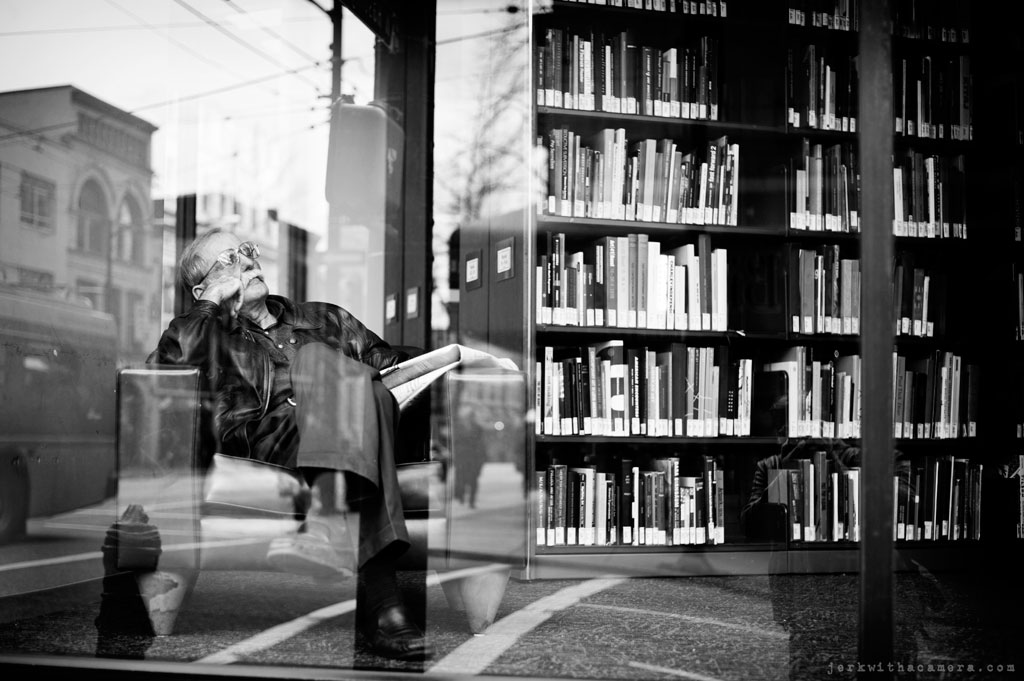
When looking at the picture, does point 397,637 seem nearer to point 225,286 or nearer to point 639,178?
point 225,286

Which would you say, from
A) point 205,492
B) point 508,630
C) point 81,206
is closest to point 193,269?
point 205,492

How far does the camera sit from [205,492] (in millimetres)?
2141

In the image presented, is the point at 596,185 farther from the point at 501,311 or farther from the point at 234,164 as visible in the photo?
the point at 234,164

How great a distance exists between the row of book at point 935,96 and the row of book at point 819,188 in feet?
0.78

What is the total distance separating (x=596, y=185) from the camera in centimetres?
322

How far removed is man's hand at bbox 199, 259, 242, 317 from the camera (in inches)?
104

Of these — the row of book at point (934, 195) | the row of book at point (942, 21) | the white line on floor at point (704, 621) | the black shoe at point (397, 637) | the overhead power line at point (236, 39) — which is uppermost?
the overhead power line at point (236, 39)

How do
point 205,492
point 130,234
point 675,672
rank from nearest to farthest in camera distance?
point 675,672 → point 205,492 → point 130,234

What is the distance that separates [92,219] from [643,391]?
2477mm

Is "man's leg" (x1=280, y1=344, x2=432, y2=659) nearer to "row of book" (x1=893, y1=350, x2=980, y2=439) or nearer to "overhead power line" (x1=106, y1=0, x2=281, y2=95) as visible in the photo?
"row of book" (x1=893, y1=350, x2=980, y2=439)

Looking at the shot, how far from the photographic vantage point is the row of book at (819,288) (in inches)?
116

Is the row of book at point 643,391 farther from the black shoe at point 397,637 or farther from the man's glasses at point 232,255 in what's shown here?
the black shoe at point 397,637

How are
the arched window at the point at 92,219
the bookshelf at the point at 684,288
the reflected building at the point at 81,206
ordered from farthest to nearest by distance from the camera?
the arched window at the point at 92,219, the reflected building at the point at 81,206, the bookshelf at the point at 684,288

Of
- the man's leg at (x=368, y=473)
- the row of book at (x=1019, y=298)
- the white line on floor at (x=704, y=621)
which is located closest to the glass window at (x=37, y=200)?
the man's leg at (x=368, y=473)
